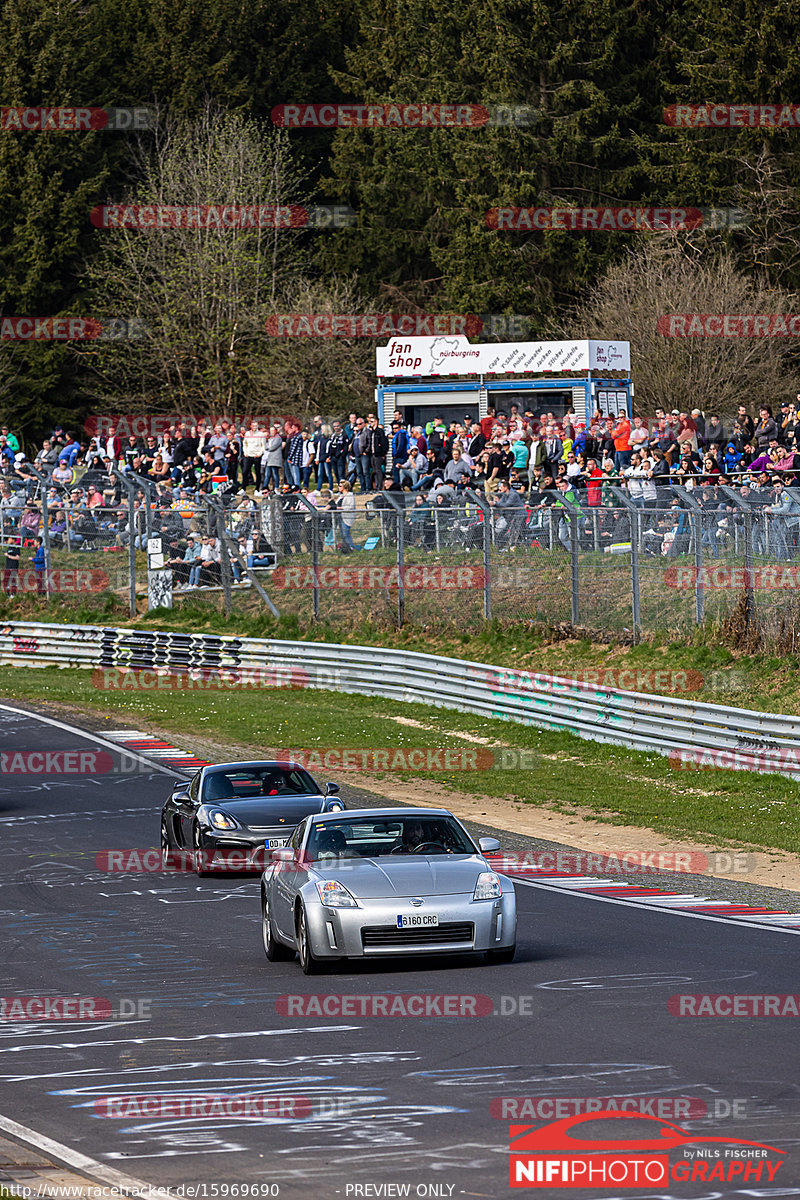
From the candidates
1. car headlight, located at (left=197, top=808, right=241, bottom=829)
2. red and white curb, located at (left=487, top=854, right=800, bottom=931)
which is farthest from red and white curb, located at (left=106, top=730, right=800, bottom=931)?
car headlight, located at (left=197, top=808, right=241, bottom=829)

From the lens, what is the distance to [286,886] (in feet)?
43.6

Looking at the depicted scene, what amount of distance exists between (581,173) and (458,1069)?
59.6 m

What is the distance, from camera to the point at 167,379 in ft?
220

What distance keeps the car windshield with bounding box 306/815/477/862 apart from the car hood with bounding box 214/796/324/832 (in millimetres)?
4904

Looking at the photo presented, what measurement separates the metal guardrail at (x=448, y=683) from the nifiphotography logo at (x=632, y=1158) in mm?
14493

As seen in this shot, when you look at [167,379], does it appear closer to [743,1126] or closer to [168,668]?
[168,668]

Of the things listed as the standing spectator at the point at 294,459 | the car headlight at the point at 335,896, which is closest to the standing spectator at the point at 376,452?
the standing spectator at the point at 294,459

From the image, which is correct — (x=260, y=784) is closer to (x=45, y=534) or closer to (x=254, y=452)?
(x=254, y=452)

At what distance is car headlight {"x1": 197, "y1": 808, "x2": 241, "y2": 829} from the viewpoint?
18.7m

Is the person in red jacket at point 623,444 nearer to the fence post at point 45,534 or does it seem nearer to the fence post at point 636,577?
the fence post at point 636,577

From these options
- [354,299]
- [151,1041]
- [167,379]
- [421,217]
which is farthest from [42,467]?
[151,1041]

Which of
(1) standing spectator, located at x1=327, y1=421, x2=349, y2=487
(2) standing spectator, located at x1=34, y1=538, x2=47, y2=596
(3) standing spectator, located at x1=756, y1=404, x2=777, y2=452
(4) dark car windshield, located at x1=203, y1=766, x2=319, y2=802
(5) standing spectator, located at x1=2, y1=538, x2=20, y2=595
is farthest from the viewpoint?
(5) standing spectator, located at x1=2, y1=538, x2=20, y2=595

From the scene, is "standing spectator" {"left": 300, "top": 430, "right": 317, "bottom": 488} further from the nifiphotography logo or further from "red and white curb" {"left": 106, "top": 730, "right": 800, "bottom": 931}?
the nifiphotography logo

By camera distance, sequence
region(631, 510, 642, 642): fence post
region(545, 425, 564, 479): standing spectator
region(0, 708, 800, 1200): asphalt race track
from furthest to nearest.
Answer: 1. region(545, 425, 564, 479): standing spectator
2. region(631, 510, 642, 642): fence post
3. region(0, 708, 800, 1200): asphalt race track
